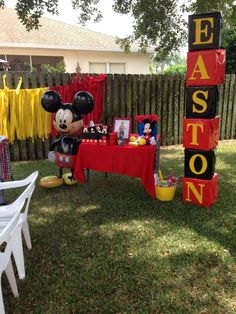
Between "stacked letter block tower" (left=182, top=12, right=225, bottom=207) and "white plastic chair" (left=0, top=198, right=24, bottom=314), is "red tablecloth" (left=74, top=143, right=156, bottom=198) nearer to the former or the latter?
"stacked letter block tower" (left=182, top=12, right=225, bottom=207)

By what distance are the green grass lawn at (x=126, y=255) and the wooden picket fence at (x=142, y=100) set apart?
7.67 ft

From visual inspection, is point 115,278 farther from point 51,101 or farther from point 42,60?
point 42,60

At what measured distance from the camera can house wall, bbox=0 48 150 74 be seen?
1499 cm

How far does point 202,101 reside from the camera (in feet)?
13.6

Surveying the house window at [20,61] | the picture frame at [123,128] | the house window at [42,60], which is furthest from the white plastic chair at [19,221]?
the house window at [42,60]

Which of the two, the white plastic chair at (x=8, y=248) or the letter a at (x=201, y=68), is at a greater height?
the letter a at (x=201, y=68)

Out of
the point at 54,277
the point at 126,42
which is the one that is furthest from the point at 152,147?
the point at 126,42

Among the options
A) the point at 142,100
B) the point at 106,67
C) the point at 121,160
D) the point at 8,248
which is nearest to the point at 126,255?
the point at 8,248

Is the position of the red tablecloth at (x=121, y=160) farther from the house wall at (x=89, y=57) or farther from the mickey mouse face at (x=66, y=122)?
the house wall at (x=89, y=57)

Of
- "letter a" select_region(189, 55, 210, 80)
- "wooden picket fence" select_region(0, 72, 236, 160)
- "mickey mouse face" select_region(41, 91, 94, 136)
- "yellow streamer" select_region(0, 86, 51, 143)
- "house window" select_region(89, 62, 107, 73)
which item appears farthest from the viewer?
"house window" select_region(89, 62, 107, 73)

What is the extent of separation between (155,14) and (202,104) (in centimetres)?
517

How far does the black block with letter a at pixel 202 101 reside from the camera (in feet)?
13.4

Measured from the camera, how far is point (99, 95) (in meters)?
6.68

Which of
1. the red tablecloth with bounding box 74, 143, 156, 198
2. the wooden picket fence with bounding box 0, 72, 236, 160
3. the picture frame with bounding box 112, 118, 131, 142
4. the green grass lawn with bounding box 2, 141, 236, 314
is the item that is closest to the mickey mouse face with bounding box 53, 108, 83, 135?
the red tablecloth with bounding box 74, 143, 156, 198
